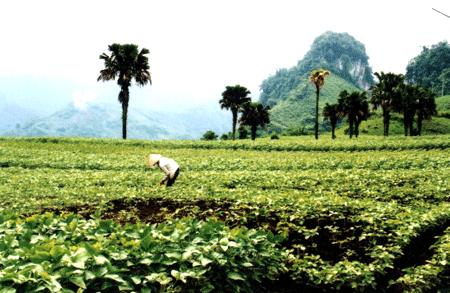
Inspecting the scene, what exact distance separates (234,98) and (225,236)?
51.0m

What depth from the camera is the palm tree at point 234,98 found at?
53.3 metres

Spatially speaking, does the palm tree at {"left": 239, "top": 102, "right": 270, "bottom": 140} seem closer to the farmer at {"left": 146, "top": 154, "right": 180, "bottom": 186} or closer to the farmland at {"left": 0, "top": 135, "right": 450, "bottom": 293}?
the farmland at {"left": 0, "top": 135, "right": 450, "bottom": 293}

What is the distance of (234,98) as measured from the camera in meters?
53.4

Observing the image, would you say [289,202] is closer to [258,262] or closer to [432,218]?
[432,218]

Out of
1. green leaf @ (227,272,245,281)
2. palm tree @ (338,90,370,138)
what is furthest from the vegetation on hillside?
green leaf @ (227,272,245,281)

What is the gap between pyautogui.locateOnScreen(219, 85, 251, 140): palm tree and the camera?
53.3 metres

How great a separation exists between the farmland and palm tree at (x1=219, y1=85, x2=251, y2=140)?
140 feet

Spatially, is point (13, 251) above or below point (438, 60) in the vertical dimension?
below

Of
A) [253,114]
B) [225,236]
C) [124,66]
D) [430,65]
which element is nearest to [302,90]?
[430,65]

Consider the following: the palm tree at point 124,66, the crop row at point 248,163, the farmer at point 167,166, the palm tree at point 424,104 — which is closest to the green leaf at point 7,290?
the farmer at point 167,166

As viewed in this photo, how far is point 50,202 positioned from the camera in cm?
810

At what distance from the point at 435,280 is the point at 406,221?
188 centimetres

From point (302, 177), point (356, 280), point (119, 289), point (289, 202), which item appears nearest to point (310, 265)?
point (356, 280)

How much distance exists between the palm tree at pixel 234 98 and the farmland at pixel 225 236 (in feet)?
140
